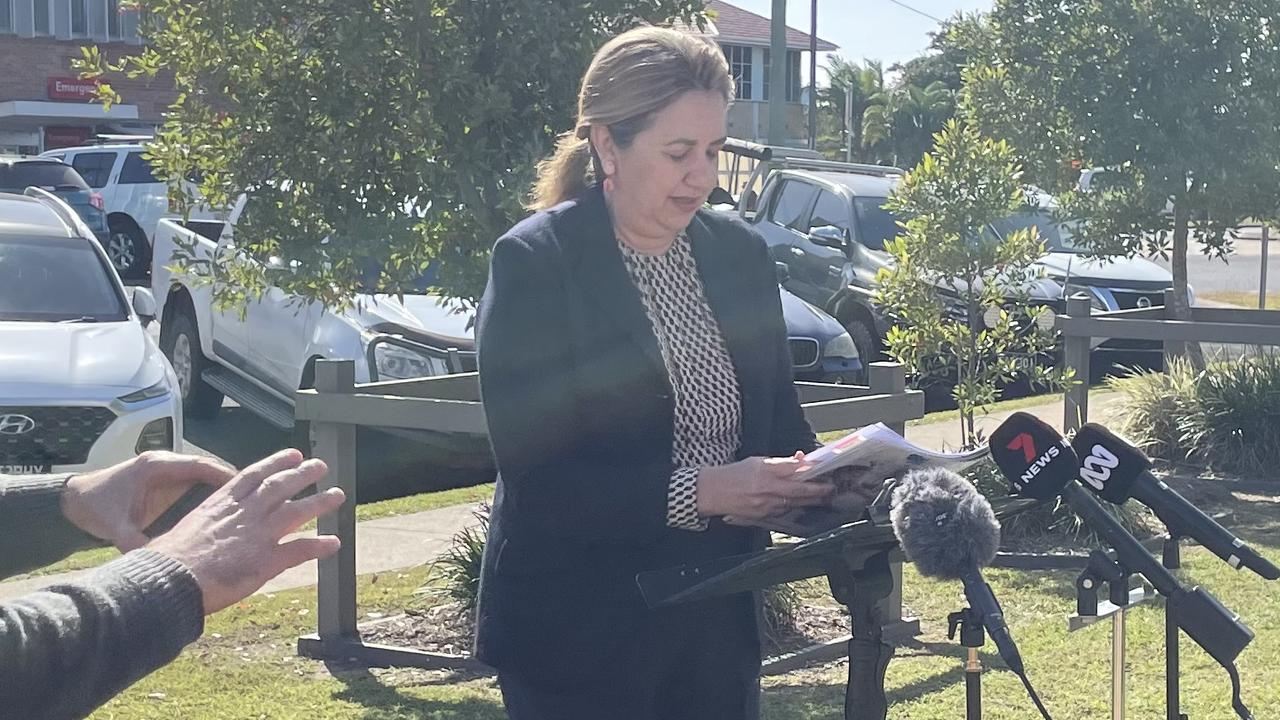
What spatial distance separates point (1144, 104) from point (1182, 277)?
54.3 inches

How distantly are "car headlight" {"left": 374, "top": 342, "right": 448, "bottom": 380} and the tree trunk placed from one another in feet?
16.8

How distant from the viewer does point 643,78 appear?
3096mm

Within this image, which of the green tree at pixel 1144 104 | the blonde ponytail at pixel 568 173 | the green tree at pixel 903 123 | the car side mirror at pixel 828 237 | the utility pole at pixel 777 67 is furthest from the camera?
the green tree at pixel 903 123

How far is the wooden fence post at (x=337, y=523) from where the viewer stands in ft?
20.3

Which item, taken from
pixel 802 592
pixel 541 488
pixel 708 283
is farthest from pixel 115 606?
pixel 802 592

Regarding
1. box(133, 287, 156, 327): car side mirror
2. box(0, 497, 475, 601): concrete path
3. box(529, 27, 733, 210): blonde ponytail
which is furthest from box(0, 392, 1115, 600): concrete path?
box(529, 27, 733, 210): blonde ponytail

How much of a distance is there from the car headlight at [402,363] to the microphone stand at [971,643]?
6937 mm

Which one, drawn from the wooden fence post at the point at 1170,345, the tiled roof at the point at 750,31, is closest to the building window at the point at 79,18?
the tiled roof at the point at 750,31

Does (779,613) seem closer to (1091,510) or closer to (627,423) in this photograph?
(627,423)

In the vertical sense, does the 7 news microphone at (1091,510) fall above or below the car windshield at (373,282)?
below

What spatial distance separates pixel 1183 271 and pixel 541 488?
9313 mm

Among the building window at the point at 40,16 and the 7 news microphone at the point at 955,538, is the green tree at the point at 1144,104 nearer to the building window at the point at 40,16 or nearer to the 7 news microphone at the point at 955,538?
the 7 news microphone at the point at 955,538

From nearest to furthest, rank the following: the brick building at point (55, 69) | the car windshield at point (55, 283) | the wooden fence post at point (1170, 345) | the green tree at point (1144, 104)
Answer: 1. the car windshield at point (55, 283)
2. the green tree at point (1144, 104)
3. the wooden fence post at point (1170, 345)
4. the brick building at point (55, 69)

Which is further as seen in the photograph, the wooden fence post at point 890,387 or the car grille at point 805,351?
the car grille at point 805,351
